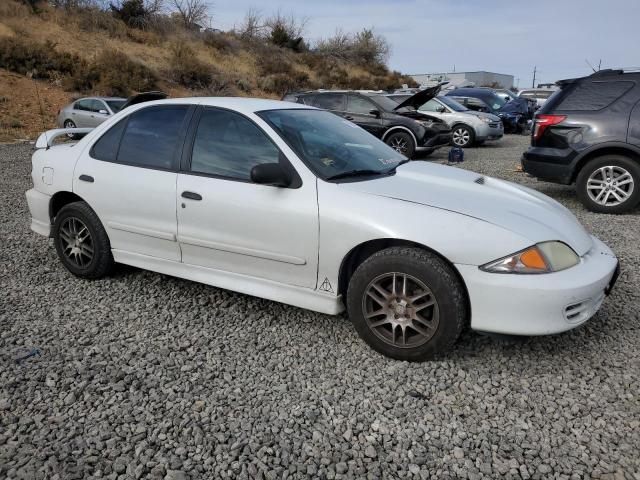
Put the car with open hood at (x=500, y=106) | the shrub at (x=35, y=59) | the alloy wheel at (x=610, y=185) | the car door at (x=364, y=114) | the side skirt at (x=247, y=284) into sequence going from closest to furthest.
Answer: the side skirt at (x=247, y=284), the alloy wheel at (x=610, y=185), the car door at (x=364, y=114), the car with open hood at (x=500, y=106), the shrub at (x=35, y=59)

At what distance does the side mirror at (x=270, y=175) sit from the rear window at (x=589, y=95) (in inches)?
197

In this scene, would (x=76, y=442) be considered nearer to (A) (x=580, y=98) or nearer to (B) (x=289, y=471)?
(B) (x=289, y=471)

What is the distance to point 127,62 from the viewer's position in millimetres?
24125

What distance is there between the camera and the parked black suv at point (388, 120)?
11680mm

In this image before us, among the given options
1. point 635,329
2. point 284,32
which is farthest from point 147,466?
→ point 284,32

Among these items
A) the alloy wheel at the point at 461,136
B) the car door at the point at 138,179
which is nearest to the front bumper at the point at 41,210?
the car door at the point at 138,179

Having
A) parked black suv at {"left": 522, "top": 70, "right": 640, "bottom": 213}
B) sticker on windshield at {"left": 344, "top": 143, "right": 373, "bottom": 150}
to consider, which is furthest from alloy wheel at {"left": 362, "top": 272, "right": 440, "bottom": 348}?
parked black suv at {"left": 522, "top": 70, "right": 640, "bottom": 213}

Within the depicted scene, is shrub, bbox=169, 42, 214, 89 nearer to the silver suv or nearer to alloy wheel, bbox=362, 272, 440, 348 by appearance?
the silver suv

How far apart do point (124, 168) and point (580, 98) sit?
18.6 feet

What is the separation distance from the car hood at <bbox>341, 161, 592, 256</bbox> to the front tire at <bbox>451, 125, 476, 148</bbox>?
456 inches

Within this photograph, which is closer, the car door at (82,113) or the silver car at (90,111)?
the silver car at (90,111)

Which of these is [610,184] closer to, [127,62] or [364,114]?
[364,114]

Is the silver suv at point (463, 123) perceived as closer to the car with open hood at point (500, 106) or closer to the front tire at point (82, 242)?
the car with open hood at point (500, 106)

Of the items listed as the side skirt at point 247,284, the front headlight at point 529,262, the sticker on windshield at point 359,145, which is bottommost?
the side skirt at point 247,284
